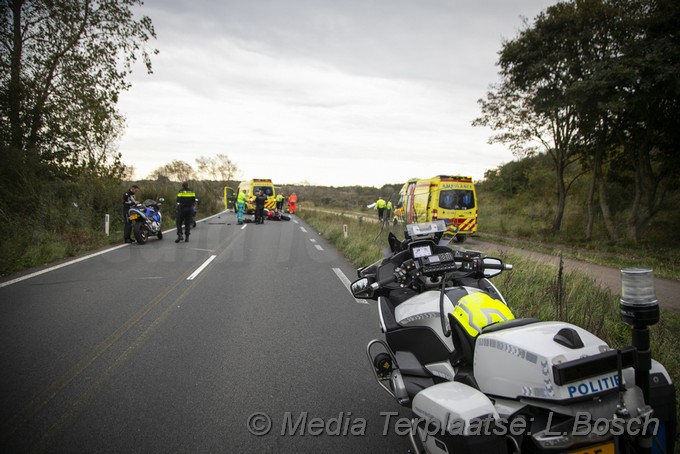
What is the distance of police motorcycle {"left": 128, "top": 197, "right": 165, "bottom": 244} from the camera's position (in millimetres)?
13359

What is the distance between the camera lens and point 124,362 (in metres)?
4.11

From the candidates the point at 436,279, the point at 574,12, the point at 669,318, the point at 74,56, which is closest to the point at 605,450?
the point at 436,279

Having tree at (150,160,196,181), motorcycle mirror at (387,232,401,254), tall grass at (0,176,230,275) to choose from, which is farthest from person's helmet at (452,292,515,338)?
tree at (150,160,196,181)

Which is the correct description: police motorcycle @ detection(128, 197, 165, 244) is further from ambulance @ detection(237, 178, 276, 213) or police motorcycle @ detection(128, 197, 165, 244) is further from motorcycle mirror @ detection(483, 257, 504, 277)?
ambulance @ detection(237, 178, 276, 213)

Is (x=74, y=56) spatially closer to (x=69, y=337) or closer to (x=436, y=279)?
(x=69, y=337)

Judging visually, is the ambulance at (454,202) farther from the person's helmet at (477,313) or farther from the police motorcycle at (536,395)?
the police motorcycle at (536,395)

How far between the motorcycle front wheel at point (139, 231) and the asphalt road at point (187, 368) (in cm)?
553

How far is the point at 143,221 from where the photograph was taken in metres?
13.6

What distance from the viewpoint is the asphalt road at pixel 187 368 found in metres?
2.93

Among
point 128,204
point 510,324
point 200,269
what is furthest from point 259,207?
point 510,324

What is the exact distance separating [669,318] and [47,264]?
11879 millimetres

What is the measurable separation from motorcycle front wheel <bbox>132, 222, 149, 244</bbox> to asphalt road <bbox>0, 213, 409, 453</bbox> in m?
5.53

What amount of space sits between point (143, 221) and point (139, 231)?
0.36 m

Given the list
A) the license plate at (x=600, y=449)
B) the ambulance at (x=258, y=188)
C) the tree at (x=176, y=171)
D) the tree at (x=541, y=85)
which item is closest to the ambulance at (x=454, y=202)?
the tree at (x=541, y=85)
